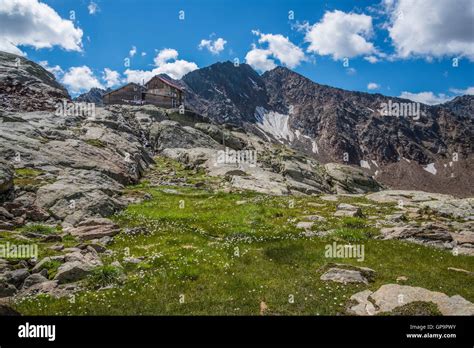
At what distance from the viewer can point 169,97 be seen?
121750mm

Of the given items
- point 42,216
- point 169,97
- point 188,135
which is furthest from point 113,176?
point 169,97

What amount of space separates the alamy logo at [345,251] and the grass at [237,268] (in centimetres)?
37

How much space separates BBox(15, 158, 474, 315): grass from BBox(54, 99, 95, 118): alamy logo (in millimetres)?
50931

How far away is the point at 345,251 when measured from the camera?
19469mm

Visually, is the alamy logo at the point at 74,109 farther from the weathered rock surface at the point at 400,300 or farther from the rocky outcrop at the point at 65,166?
the weathered rock surface at the point at 400,300

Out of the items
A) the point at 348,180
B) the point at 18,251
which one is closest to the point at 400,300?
the point at 18,251

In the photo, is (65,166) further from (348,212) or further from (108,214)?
(348,212)

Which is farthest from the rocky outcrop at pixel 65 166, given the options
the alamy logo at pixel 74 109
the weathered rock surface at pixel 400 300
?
the weathered rock surface at pixel 400 300
